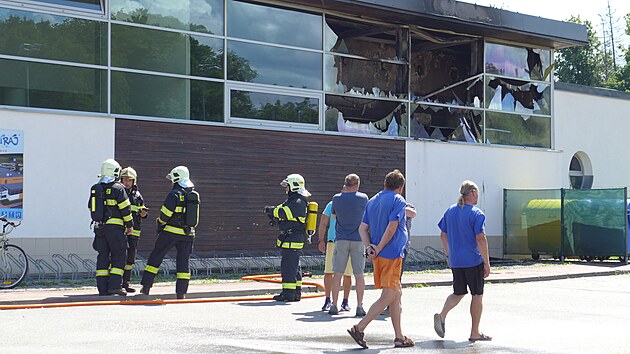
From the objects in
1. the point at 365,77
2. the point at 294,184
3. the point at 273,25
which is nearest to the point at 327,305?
the point at 294,184

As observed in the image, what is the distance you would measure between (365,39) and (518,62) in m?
4.88

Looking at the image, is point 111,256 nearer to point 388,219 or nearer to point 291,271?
point 291,271

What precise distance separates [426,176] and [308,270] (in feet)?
16.1

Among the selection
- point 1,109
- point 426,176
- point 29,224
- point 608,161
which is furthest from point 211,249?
point 608,161

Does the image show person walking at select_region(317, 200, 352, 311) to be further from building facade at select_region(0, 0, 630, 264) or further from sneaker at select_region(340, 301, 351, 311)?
building facade at select_region(0, 0, 630, 264)

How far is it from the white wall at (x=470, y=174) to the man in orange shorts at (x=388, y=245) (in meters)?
13.8

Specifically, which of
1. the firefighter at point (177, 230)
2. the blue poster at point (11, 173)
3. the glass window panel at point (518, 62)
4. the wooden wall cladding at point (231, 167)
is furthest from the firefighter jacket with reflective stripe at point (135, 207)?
the glass window panel at point (518, 62)

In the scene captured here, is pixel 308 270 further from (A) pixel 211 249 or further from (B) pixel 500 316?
(B) pixel 500 316

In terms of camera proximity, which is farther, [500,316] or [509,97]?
[509,97]

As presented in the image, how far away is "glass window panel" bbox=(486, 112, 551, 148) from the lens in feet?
86.7

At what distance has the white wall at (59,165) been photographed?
58.2 ft

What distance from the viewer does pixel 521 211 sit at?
26.2m

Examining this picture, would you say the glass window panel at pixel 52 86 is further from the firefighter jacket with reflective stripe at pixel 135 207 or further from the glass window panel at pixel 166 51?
the firefighter jacket with reflective stripe at pixel 135 207

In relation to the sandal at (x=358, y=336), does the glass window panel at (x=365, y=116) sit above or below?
above
